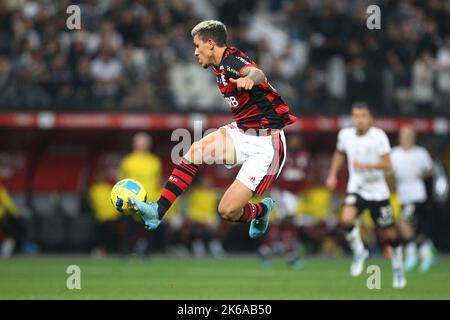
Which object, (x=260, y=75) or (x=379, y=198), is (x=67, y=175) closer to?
(x=379, y=198)

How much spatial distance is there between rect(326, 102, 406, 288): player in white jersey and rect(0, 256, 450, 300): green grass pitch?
0.77 metres

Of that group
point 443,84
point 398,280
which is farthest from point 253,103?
point 443,84

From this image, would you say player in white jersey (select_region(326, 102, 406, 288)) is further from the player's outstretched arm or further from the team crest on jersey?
the player's outstretched arm

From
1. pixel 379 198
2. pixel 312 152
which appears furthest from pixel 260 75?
pixel 312 152

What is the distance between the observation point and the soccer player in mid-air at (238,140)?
32.4 ft

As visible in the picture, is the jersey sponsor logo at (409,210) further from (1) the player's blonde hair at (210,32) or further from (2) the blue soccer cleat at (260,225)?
(1) the player's blonde hair at (210,32)

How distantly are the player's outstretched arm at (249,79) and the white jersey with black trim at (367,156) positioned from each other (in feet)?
14.1

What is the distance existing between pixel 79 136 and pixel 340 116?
5390 millimetres

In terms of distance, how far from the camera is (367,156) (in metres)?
13.9

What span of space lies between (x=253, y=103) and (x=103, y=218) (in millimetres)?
10580

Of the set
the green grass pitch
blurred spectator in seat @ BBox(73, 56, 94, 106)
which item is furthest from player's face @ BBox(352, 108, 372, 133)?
blurred spectator in seat @ BBox(73, 56, 94, 106)

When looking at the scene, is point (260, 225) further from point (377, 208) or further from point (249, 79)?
point (377, 208)

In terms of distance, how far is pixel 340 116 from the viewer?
67.7 ft

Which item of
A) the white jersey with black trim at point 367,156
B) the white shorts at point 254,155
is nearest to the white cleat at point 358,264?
the white jersey with black trim at point 367,156
